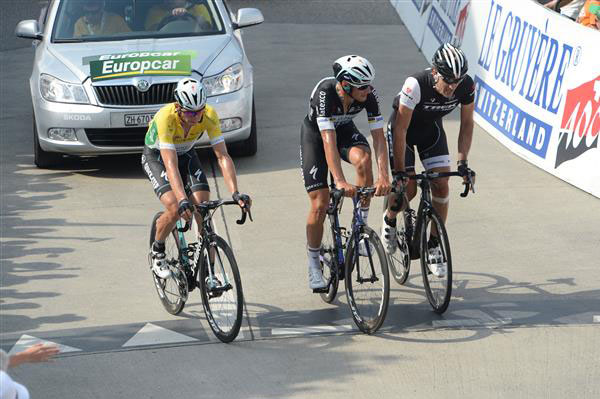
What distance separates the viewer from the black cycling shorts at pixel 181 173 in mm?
8266

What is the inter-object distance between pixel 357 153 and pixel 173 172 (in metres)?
1.37

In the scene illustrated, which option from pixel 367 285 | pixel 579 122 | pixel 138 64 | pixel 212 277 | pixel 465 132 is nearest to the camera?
pixel 212 277

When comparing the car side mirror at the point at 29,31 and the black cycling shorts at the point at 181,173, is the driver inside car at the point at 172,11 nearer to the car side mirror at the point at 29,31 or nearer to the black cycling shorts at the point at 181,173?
the car side mirror at the point at 29,31

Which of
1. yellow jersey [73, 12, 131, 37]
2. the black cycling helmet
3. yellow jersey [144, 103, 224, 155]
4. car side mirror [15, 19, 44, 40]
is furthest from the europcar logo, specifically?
the black cycling helmet

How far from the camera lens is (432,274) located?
27.1 feet

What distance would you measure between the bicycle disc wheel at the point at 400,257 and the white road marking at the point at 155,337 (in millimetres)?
1852

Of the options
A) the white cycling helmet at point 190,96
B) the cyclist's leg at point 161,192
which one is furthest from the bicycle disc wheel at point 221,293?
the white cycling helmet at point 190,96

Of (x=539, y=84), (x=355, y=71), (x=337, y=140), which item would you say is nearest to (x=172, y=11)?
(x=539, y=84)

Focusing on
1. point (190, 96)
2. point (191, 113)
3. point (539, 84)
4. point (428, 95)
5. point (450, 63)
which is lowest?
point (539, 84)

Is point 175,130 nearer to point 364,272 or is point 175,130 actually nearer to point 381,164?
point 381,164

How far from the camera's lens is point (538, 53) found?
12.8 m

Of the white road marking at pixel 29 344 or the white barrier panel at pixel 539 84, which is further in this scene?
the white barrier panel at pixel 539 84

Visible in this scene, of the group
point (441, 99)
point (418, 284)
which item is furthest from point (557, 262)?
point (441, 99)

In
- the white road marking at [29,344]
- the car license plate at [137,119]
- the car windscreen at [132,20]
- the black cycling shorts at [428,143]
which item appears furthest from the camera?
the car windscreen at [132,20]
